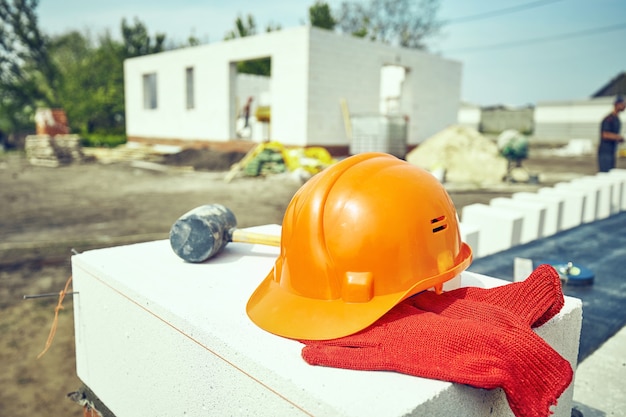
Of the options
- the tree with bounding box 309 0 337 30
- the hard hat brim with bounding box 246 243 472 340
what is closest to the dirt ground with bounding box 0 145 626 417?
the hard hat brim with bounding box 246 243 472 340

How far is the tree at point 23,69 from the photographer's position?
31.6 metres

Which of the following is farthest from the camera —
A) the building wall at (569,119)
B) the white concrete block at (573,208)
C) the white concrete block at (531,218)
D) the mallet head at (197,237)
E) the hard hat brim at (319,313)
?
the building wall at (569,119)

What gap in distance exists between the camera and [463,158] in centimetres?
1370

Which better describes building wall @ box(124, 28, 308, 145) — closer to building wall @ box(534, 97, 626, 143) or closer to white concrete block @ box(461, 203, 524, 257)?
white concrete block @ box(461, 203, 524, 257)

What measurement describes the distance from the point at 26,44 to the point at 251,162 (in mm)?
28433

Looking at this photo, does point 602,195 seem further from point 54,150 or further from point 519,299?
point 54,150

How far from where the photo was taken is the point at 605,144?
8977 millimetres

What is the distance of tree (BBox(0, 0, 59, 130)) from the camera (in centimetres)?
3158

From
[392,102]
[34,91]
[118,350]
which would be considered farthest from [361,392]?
[34,91]

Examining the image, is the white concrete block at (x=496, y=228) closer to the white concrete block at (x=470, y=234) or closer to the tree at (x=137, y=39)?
the white concrete block at (x=470, y=234)

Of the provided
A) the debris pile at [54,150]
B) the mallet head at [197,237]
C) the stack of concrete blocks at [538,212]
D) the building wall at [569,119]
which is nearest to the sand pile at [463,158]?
the stack of concrete blocks at [538,212]

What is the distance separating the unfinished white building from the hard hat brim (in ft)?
37.8

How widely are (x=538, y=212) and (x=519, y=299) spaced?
3.53m

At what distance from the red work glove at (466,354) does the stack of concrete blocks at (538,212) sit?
2.32 meters
